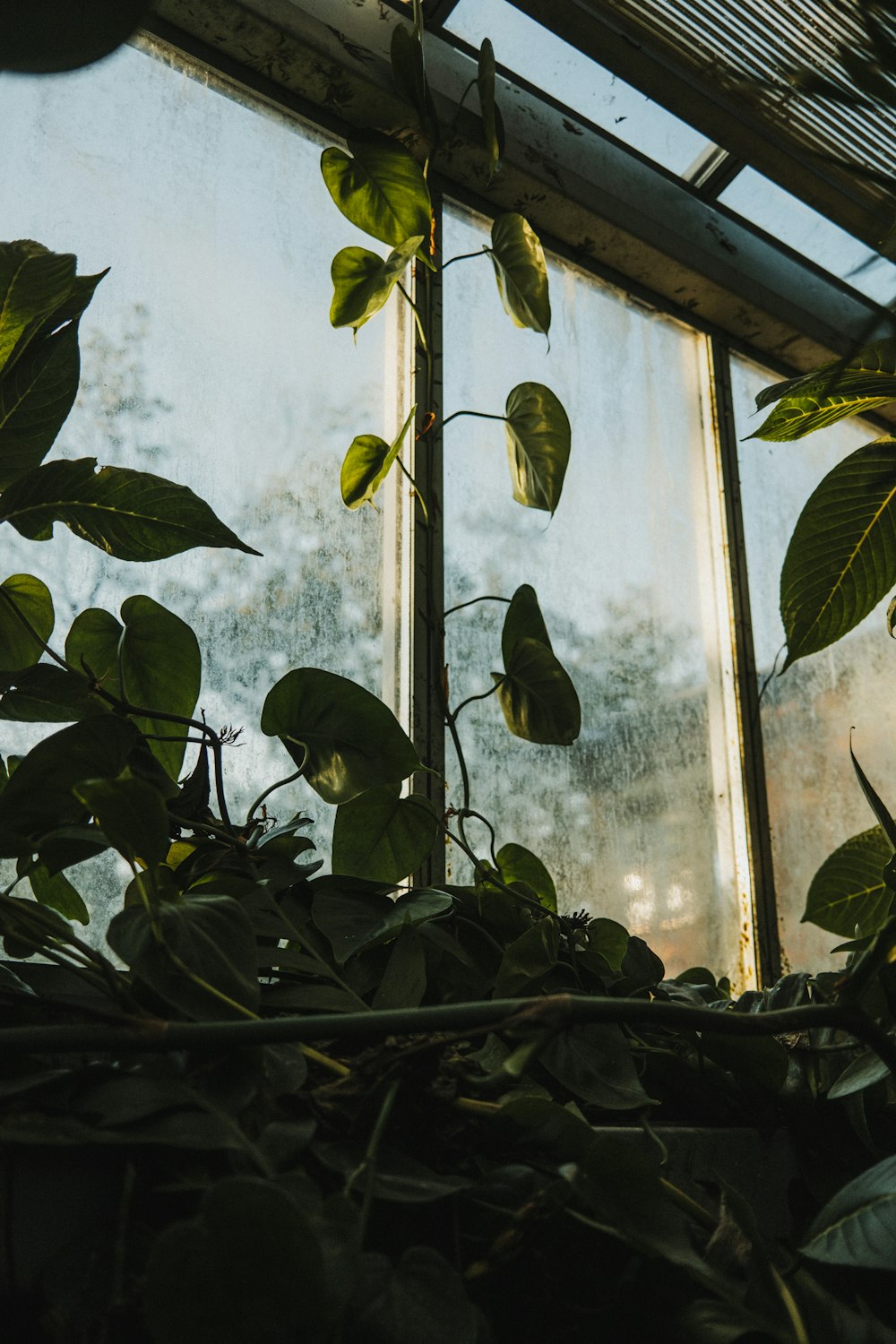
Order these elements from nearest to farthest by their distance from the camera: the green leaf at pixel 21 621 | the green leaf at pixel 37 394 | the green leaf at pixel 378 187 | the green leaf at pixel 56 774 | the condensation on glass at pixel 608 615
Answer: the green leaf at pixel 56 774
the green leaf at pixel 37 394
the green leaf at pixel 21 621
the green leaf at pixel 378 187
the condensation on glass at pixel 608 615

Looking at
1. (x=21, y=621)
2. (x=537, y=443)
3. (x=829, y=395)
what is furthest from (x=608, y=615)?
(x=21, y=621)

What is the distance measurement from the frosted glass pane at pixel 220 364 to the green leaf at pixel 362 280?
39 cm

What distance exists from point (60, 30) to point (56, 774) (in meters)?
0.32

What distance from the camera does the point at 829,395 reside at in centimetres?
66

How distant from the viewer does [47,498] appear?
0.59 m

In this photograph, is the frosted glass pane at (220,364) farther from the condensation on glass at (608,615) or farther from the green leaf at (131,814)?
the green leaf at (131,814)

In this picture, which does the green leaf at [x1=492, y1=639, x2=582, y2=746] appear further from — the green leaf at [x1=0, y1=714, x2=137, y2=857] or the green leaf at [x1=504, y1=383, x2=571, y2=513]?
the green leaf at [x1=0, y1=714, x2=137, y2=857]

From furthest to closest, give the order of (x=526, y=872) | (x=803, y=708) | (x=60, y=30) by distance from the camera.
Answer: (x=803, y=708)
(x=526, y=872)
(x=60, y=30)

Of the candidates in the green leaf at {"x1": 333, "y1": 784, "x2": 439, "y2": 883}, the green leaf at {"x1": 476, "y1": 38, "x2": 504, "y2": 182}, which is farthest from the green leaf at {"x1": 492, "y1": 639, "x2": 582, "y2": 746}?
the green leaf at {"x1": 476, "y1": 38, "x2": 504, "y2": 182}

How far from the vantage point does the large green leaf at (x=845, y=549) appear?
24.9 inches

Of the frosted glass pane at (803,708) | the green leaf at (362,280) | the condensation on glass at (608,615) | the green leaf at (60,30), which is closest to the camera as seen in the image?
the green leaf at (60,30)

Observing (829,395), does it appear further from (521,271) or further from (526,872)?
(521,271)

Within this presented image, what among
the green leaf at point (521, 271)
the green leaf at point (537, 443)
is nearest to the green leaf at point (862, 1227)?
the green leaf at point (537, 443)

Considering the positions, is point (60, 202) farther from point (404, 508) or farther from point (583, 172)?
point (583, 172)
